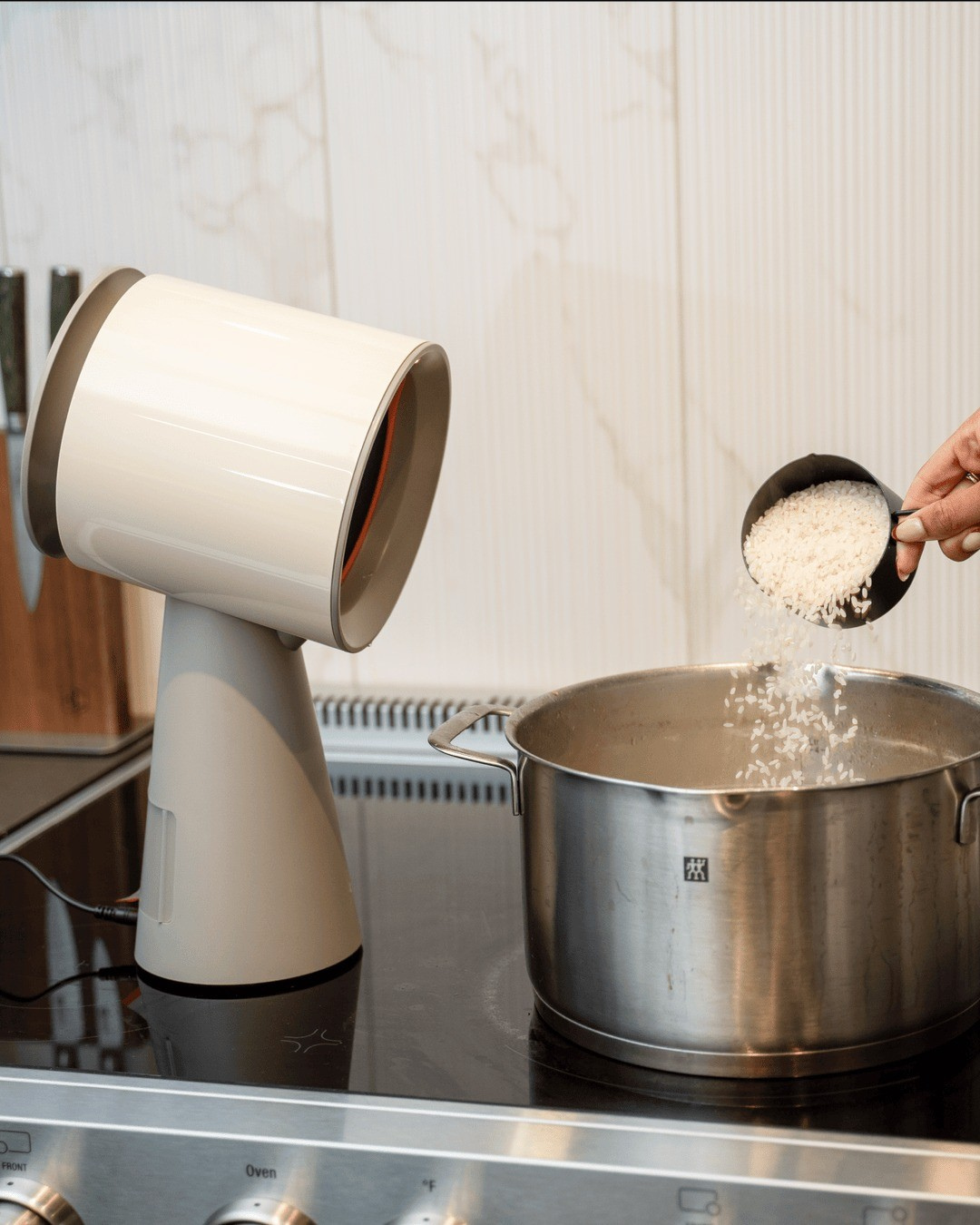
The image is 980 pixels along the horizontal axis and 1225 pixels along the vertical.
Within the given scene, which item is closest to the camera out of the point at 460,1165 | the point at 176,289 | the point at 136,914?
the point at 460,1165

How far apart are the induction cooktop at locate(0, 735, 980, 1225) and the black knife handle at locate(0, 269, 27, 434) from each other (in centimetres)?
48

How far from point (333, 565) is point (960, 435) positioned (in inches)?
14.8

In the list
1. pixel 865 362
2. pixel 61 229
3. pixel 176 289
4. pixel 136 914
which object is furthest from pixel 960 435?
pixel 61 229

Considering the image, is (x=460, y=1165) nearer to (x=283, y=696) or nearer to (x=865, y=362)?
→ (x=283, y=696)

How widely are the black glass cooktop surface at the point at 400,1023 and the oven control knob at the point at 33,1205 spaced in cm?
5

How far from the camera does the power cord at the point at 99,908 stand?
828 mm

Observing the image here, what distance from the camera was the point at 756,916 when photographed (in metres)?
0.59

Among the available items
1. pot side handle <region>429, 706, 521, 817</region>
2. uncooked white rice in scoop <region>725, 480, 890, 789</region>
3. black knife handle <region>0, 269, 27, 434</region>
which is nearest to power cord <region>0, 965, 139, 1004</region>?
pot side handle <region>429, 706, 521, 817</region>

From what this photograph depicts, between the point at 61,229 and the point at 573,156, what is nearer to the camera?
the point at 573,156

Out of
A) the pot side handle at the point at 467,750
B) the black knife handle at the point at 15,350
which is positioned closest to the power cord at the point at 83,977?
the pot side handle at the point at 467,750

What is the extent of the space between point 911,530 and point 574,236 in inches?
19.2

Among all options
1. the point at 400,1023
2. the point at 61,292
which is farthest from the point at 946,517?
the point at 61,292

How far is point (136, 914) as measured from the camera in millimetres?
822

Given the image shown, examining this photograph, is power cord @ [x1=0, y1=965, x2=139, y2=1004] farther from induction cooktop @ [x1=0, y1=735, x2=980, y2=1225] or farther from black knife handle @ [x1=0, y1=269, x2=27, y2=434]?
black knife handle @ [x1=0, y1=269, x2=27, y2=434]
